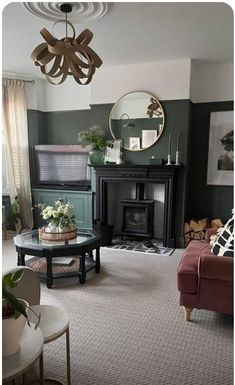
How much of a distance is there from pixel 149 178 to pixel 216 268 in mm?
2424

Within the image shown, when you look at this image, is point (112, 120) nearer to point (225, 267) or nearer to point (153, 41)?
point (153, 41)

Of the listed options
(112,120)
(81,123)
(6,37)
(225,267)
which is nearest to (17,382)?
(225,267)

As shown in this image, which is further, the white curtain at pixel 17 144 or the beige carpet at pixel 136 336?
the white curtain at pixel 17 144

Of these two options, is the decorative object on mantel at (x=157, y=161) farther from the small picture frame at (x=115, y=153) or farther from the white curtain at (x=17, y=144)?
the white curtain at (x=17, y=144)

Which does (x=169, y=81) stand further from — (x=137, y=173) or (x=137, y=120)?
(x=137, y=173)

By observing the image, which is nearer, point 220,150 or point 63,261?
point 63,261

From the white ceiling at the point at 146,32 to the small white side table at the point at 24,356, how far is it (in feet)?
9.23

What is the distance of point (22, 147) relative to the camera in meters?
5.39

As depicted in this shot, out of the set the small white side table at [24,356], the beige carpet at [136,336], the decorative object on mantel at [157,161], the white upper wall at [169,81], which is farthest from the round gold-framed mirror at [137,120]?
the small white side table at [24,356]

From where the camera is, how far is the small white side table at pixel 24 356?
1183 mm

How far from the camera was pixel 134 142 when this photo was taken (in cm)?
482

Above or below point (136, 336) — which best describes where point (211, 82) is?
above

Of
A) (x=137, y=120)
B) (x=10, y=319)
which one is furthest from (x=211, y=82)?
(x=10, y=319)

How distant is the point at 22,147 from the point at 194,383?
184 inches
